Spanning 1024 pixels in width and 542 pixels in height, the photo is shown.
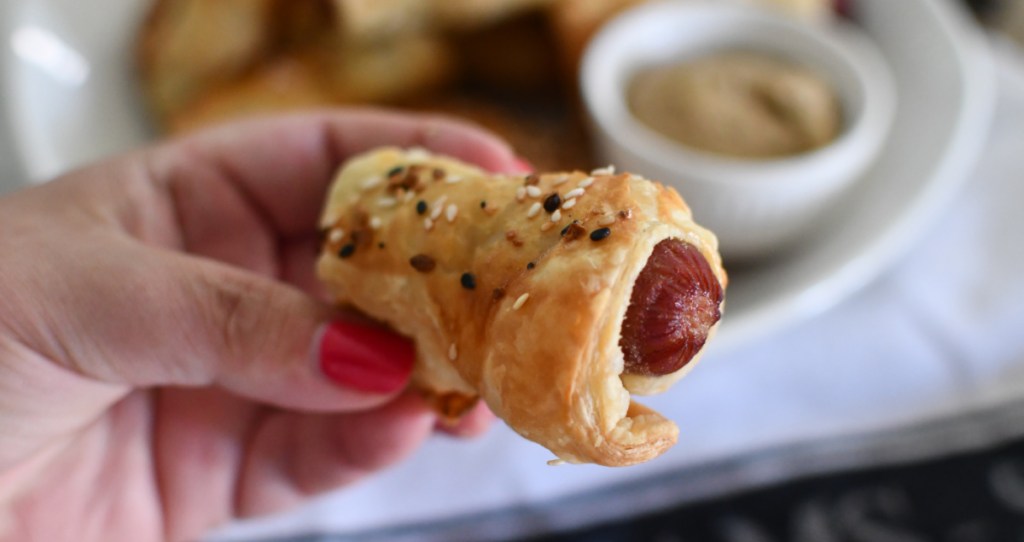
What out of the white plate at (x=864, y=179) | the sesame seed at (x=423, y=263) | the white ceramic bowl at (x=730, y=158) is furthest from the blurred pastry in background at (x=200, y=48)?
the sesame seed at (x=423, y=263)

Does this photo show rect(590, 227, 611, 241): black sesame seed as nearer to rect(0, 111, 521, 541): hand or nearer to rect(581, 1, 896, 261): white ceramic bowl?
rect(0, 111, 521, 541): hand

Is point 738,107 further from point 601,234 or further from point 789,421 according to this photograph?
point 601,234

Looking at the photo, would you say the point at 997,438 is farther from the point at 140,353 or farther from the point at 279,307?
the point at 140,353

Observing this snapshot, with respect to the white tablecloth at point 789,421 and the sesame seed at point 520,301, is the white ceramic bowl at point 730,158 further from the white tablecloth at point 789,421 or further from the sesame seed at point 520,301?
the sesame seed at point 520,301

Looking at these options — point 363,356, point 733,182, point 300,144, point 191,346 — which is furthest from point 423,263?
point 733,182

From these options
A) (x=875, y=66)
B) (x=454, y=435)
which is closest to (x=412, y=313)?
(x=454, y=435)
